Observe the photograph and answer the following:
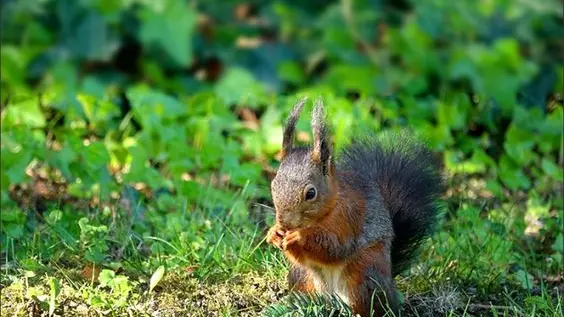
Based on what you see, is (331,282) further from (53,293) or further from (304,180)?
(53,293)

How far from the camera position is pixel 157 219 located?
432 centimetres

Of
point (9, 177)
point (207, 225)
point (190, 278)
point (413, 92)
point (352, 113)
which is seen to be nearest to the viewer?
point (190, 278)

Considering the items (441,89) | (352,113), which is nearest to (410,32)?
(441,89)

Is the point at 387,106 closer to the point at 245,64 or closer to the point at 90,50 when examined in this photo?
the point at 245,64

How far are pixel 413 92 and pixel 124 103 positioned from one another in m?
1.50

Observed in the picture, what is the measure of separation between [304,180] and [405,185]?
645 millimetres

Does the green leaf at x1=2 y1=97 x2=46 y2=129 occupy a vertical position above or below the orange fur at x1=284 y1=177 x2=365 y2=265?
below

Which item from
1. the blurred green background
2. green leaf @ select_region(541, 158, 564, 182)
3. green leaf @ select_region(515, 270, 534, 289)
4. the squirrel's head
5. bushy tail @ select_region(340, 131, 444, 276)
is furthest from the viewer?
green leaf @ select_region(541, 158, 564, 182)

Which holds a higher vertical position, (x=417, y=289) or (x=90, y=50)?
(x=417, y=289)

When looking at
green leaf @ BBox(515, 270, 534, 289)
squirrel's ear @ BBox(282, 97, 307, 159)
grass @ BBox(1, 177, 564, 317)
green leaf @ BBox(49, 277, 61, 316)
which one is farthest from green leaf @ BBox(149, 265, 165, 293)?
green leaf @ BBox(515, 270, 534, 289)

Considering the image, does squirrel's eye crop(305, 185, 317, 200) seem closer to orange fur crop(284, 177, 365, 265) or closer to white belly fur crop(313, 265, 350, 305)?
orange fur crop(284, 177, 365, 265)

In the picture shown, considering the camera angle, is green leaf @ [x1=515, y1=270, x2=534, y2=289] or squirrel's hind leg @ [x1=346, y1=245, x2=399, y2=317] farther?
green leaf @ [x1=515, y1=270, x2=534, y2=289]

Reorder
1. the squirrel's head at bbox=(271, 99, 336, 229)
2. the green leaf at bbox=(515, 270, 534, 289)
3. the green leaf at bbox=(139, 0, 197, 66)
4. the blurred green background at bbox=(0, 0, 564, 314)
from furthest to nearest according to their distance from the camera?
the green leaf at bbox=(139, 0, 197, 66), the blurred green background at bbox=(0, 0, 564, 314), the green leaf at bbox=(515, 270, 534, 289), the squirrel's head at bbox=(271, 99, 336, 229)

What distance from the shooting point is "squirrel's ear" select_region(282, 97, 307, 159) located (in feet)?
10.9
